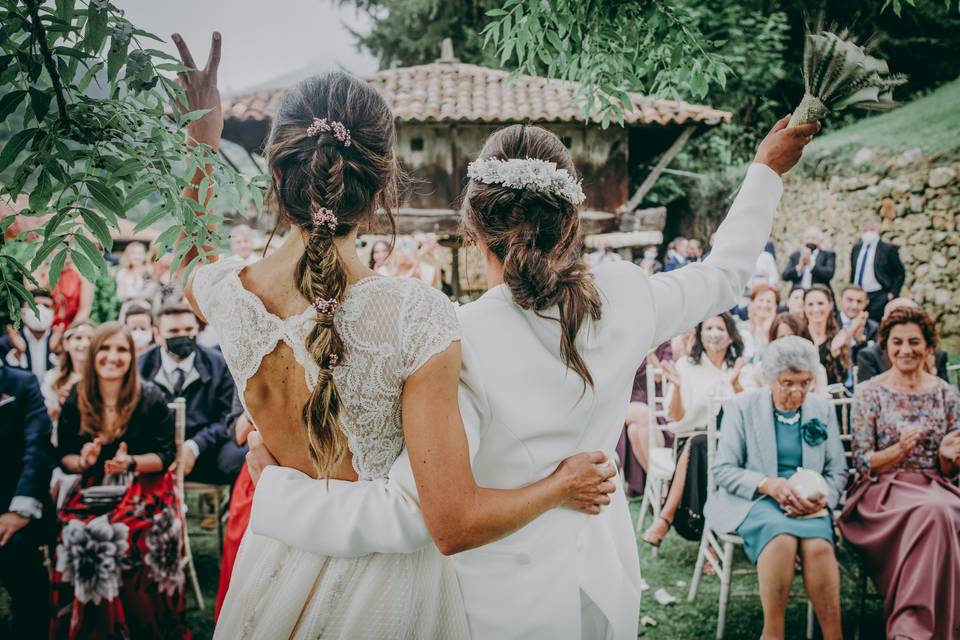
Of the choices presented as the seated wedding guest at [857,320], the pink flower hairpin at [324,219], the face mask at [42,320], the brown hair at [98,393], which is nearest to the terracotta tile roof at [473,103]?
the seated wedding guest at [857,320]

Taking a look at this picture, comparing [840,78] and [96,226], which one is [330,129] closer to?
[96,226]

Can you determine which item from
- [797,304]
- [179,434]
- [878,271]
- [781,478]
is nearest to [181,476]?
[179,434]

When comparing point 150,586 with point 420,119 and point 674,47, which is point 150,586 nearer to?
point 674,47

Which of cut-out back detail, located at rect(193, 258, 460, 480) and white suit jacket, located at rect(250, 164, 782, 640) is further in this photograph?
white suit jacket, located at rect(250, 164, 782, 640)

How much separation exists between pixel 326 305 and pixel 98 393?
298 cm

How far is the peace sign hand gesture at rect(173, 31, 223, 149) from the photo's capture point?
6.24 feet

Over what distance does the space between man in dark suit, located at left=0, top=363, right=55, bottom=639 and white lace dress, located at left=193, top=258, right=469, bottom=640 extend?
8.03 ft

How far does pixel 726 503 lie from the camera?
383 centimetres

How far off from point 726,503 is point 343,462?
292 cm

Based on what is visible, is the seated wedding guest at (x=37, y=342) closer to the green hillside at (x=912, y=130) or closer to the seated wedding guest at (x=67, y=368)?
the seated wedding guest at (x=67, y=368)

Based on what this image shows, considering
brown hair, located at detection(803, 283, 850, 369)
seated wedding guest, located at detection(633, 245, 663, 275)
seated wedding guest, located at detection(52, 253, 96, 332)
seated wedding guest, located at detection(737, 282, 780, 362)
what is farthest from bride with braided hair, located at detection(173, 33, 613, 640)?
seated wedding guest, located at detection(633, 245, 663, 275)

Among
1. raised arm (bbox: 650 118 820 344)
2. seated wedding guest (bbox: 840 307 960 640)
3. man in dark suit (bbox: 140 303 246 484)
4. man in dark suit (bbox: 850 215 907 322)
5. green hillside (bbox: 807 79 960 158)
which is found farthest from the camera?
green hillside (bbox: 807 79 960 158)

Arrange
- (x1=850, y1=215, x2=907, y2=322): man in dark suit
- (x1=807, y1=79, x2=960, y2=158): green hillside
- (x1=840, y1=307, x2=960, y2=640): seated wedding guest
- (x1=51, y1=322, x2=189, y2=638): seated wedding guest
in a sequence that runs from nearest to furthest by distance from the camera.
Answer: (x1=840, y1=307, x2=960, y2=640): seated wedding guest → (x1=51, y1=322, x2=189, y2=638): seated wedding guest → (x1=850, y1=215, x2=907, y2=322): man in dark suit → (x1=807, y1=79, x2=960, y2=158): green hillside

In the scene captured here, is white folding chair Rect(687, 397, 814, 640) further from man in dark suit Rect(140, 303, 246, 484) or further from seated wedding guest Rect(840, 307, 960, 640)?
man in dark suit Rect(140, 303, 246, 484)
